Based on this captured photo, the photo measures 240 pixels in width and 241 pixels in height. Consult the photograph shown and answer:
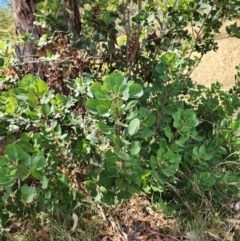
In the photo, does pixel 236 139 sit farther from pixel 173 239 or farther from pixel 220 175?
pixel 173 239

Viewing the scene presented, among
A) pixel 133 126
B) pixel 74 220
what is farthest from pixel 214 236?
pixel 133 126

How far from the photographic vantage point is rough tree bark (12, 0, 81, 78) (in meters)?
1.99

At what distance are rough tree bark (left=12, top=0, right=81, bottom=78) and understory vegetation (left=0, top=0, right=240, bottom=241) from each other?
41 mm

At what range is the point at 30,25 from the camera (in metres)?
2.05

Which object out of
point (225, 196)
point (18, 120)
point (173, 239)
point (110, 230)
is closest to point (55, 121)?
point (18, 120)

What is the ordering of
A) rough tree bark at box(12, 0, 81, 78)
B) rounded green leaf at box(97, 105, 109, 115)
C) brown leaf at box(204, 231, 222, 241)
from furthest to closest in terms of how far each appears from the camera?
rough tree bark at box(12, 0, 81, 78), brown leaf at box(204, 231, 222, 241), rounded green leaf at box(97, 105, 109, 115)

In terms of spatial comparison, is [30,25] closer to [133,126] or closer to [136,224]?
[133,126]

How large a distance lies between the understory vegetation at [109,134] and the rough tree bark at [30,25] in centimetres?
4

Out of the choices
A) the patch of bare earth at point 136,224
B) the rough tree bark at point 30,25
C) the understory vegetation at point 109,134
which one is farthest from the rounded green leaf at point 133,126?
the rough tree bark at point 30,25

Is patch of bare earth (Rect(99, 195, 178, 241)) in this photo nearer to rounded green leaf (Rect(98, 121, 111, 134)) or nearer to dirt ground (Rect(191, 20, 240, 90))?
rounded green leaf (Rect(98, 121, 111, 134))

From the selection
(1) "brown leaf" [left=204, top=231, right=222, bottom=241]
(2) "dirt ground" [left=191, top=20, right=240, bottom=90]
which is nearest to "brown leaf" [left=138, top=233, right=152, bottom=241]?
(1) "brown leaf" [left=204, top=231, right=222, bottom=241]

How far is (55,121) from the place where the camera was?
1540mm

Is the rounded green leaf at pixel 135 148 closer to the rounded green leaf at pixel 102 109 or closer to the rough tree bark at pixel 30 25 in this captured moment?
the rounded green leaf at pixel 102 109

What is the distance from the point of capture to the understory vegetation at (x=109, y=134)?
145cm
